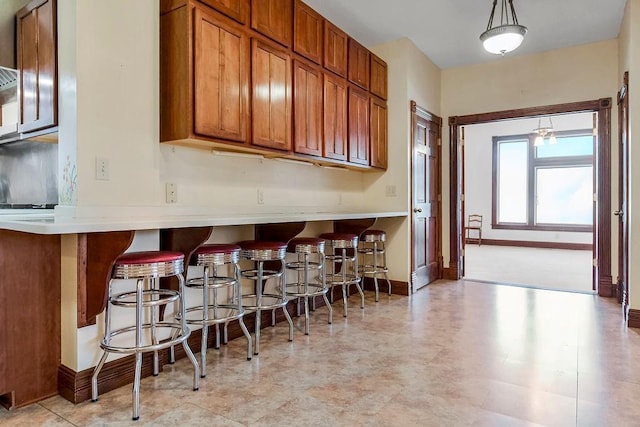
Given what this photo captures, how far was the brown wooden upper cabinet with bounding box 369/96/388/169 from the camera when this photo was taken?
14.5 ft

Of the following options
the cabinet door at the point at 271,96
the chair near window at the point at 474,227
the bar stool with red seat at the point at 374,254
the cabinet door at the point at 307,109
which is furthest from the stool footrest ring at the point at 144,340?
the chair near window at the point at 474,227

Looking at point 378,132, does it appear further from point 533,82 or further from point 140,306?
point 140,306

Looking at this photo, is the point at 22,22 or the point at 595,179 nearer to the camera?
the point at 22,22

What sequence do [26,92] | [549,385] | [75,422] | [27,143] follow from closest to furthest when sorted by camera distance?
[75,422] → [549,385] → [26,92] → [27,143]

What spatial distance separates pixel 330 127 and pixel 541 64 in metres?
2.89

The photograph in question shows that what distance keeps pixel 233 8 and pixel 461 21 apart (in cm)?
244

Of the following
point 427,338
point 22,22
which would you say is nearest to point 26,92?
point 22,22

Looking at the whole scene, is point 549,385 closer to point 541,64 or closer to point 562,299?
point 562,299

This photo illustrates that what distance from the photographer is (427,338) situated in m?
2.99

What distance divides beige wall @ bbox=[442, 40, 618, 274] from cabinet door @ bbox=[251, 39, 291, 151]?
115 inches

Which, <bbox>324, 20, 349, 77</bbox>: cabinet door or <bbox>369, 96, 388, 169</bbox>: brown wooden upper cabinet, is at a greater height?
<bbox>324, 20, 349, 77</bbox>: cabinet door

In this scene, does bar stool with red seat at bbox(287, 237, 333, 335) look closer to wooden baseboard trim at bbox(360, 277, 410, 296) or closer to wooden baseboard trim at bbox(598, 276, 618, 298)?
wooden baseboard trim at bbox(360, 277, 410, 296)

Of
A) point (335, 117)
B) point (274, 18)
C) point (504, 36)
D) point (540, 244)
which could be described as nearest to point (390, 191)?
point (335, 117)

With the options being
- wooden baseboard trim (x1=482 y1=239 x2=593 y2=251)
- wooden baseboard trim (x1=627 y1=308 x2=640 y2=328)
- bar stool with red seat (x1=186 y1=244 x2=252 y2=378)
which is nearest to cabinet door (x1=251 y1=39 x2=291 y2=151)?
bar stool with red seat (x1=186 y1=244 x2=252 y2=378)
